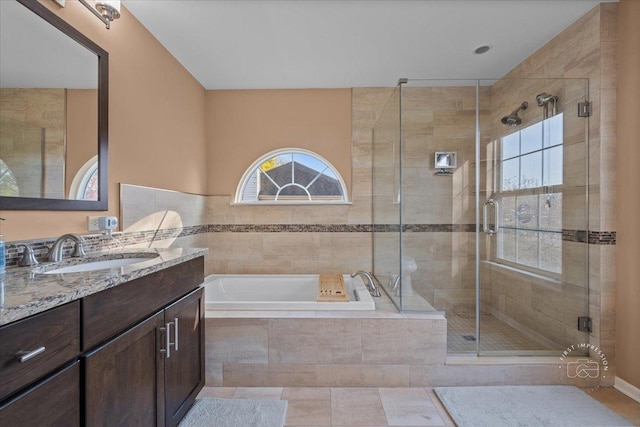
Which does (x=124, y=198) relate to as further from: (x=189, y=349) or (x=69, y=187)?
(x=189, y=349)

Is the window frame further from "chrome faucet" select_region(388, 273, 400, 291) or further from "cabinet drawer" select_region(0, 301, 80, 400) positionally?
"cabinet drawer" select_region(0, 301, 80, 400)

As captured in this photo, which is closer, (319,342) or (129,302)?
(129,302)

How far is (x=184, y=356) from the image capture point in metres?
1.59

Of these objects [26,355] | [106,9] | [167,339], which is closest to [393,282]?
[167,339]

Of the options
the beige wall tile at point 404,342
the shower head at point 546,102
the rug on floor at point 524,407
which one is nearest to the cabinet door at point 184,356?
the beige wall tile at point 404,342

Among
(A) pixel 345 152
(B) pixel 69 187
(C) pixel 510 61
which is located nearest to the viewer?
(B) pixel 69 187

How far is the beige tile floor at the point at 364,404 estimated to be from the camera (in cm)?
170

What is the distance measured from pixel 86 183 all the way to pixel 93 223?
0.22 metres

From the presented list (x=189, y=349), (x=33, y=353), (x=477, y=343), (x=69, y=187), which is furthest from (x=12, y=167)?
(x=477, y=343)

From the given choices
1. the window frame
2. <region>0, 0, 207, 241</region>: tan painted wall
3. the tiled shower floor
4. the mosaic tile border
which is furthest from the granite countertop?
the tiled shower floor

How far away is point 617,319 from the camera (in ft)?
6.55

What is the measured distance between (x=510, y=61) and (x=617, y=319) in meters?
2.19

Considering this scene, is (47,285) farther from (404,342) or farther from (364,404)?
(404,342)

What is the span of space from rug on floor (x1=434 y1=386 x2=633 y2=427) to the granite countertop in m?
1.82
